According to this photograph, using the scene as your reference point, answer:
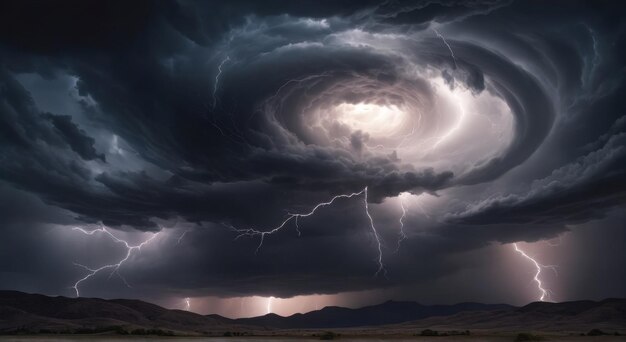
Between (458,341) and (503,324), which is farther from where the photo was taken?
(503,324)

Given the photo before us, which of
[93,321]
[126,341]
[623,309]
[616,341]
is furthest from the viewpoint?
[623,309]

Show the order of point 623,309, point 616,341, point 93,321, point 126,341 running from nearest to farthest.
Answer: point 126,341
point 616,341
point 93,321
point 623,309

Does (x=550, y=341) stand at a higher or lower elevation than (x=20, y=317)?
lower

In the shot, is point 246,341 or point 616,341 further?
point 616,341

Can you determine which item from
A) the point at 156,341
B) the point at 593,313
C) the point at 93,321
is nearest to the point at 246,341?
the point at 156,341

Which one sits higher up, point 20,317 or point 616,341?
point 20,317

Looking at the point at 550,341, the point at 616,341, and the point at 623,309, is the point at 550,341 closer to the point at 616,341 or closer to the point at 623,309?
the point at 616,341

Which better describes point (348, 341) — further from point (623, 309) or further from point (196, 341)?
point (623, 309)

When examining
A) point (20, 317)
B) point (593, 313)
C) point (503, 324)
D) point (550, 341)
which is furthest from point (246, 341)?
point (593, 313)

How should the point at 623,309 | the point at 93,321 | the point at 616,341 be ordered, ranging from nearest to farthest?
1. the point at 616,341
2. the point at 93,321
3. the point at 623,309
